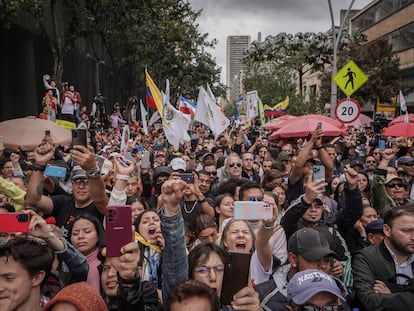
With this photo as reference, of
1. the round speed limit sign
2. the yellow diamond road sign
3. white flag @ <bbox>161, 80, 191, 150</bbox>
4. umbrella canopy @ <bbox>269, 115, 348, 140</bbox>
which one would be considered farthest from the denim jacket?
the yellow diamond road sign

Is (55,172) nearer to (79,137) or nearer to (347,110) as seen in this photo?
(79,137)

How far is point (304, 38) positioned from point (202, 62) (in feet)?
31.8

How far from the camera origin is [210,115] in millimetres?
11023

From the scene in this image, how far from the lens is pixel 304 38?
3131 centimetres

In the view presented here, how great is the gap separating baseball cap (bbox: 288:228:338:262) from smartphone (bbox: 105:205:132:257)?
1281 mm

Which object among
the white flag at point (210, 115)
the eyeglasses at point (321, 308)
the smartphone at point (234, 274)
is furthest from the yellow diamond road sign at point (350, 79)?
the smartphone at point (234, 274)

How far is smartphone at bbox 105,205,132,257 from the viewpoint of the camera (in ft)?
7.39

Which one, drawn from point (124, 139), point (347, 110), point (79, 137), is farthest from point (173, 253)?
point (347, 110)

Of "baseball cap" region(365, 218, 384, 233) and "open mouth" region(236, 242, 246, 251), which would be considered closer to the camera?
"open mouth" region(236, 242, 246, 251)

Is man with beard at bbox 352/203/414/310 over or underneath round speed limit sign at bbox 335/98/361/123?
underneath

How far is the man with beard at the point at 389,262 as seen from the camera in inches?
120

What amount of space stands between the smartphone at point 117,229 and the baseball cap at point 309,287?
958 mm

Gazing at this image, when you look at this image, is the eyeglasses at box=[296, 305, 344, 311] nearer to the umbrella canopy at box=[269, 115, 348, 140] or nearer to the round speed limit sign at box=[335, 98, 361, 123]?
the umbrella canopy at box=[269, 115, 348, 140]

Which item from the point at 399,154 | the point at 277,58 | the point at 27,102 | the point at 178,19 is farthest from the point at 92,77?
the point at 399,154
